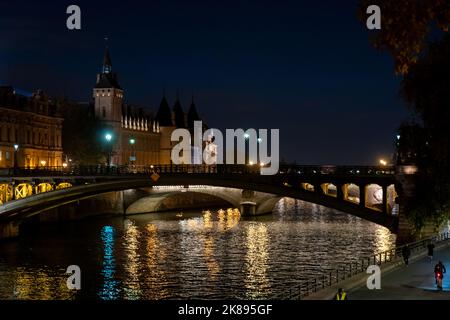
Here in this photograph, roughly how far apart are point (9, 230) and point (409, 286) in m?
42.5

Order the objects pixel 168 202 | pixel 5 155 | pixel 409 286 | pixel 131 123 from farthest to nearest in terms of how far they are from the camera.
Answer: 1. pixel 131 123
2. pixel 168 202
3. pixel 5 155
4. pixel 409 286

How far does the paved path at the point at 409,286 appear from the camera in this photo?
26786 mm

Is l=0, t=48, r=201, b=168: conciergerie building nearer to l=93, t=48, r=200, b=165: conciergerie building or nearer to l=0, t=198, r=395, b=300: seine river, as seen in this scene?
l=93, t=48, r=200, b=165: conciergerie building

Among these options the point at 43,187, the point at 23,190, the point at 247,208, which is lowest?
the point at 247,208

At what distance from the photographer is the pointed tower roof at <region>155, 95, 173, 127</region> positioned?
159 meters

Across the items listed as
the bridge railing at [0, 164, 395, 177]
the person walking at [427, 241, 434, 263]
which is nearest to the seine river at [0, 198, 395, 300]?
the bridge railing at [0, 164, 395, 177]

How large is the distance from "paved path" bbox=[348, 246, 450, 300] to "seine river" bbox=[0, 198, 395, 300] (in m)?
7.52

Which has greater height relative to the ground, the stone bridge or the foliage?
the foliage

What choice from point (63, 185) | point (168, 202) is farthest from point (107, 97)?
point (63, 185)

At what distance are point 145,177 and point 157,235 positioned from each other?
16.2 feet

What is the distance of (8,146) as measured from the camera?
3420 inches

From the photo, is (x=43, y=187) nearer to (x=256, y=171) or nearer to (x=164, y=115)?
(x=256, y=171)

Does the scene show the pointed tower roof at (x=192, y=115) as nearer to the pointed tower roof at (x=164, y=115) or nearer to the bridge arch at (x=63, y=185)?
the pointed tower roof at (x=164, y=115)

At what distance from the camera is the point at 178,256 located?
52406 millimetres
